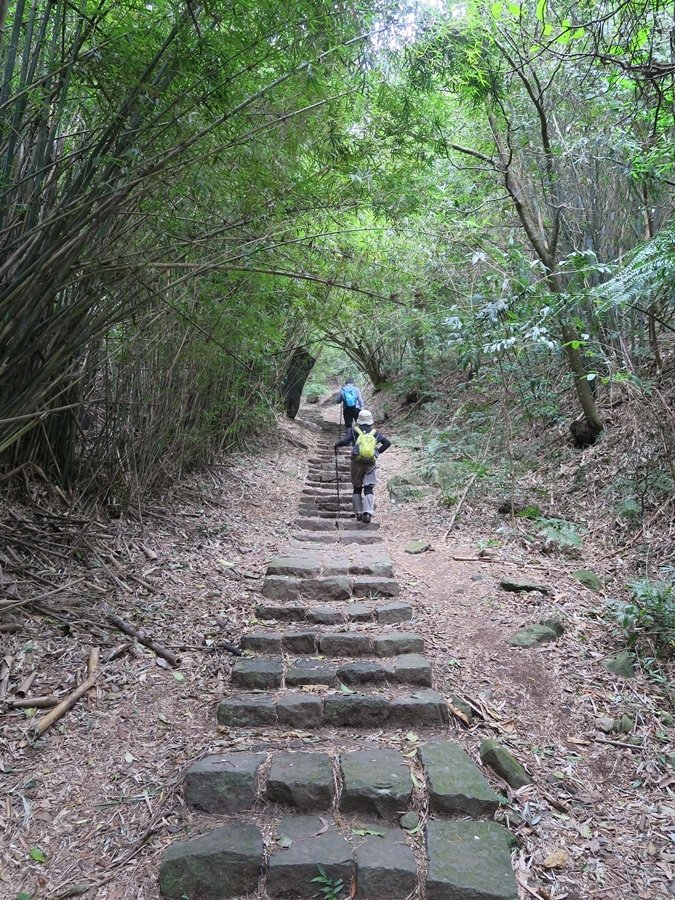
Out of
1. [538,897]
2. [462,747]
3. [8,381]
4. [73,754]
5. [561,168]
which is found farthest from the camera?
[561,168]

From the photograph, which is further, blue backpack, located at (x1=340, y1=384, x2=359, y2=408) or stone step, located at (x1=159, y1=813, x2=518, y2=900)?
blue backpack, located at (x1=340, y1=384, x2=359, y2=408)

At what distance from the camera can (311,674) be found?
3137 mm

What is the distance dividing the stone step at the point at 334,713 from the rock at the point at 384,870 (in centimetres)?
68

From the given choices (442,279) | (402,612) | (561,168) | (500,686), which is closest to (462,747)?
(500,686)

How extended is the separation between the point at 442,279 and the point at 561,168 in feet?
9.80

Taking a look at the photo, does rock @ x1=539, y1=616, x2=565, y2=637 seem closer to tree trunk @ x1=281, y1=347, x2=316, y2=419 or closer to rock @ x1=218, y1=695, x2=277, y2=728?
rock @ x1=218, y1=695, x2=277, y2=728

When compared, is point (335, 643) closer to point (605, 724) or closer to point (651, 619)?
point (605, 724)

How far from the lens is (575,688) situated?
3.18 m

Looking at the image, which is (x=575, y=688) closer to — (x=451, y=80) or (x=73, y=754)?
(x=73, y=754)

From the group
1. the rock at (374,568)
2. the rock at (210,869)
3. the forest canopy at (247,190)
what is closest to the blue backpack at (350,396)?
the forest canopy at (247,190)

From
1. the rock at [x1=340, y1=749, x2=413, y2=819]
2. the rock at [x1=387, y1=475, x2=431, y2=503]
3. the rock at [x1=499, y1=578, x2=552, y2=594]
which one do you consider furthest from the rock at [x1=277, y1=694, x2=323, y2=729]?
the rock at [x1=387, y1=475, x2=431, y2=503]

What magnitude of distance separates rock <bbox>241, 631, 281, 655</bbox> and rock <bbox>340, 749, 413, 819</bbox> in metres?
0.98

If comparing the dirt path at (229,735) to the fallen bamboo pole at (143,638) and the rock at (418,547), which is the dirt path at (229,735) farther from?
the rock at (418,547)

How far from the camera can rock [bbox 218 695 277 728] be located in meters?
2.84
